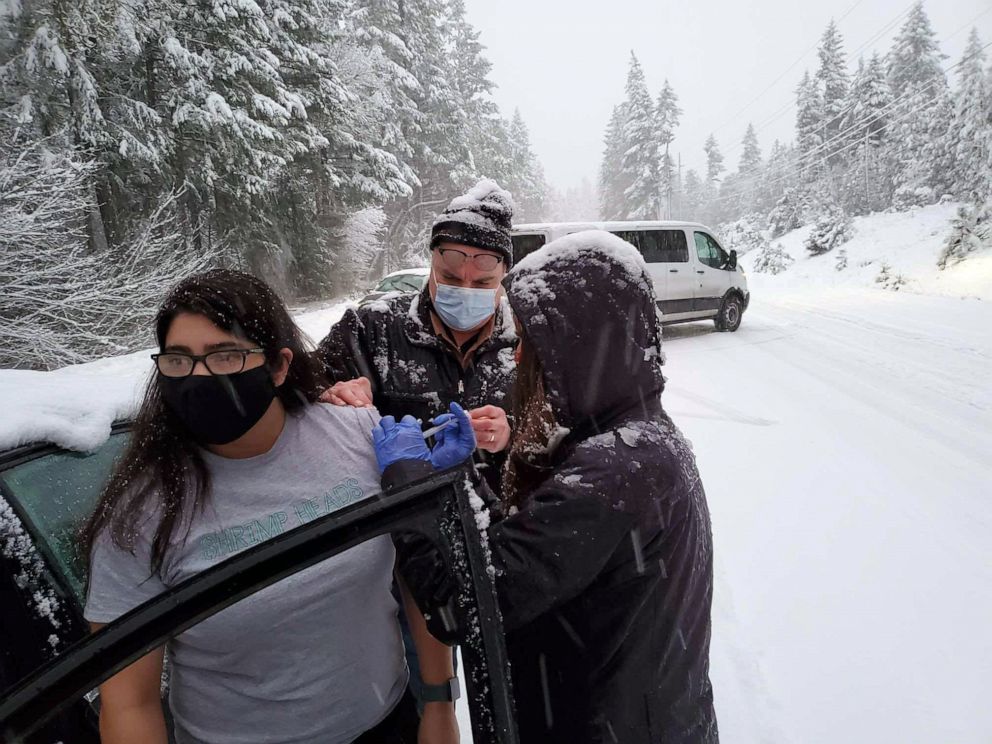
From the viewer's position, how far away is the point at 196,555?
46.6 inches

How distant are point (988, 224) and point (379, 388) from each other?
21659mm

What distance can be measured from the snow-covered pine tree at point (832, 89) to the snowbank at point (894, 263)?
398 inches

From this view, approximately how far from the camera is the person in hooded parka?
1.11m

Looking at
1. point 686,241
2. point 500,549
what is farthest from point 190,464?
point 686,241

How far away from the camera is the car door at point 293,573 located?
0.72 m

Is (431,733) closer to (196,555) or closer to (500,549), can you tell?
(500,549)

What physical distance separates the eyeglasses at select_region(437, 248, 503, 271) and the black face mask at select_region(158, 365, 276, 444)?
1252mm

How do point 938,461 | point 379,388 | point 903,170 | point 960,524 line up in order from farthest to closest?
point 903,170
point 938,461
point 960,524
point 379,388

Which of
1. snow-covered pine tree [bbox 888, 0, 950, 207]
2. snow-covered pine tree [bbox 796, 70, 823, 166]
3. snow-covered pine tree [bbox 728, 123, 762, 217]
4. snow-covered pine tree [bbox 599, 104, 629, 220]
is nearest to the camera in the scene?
snow-covered pine tree [bbox 888, 0, 950, 207]

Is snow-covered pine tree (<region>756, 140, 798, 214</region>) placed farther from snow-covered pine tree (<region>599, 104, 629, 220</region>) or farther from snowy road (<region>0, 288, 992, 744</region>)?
snowy road (<region>0, 288, 992, 744</region>)

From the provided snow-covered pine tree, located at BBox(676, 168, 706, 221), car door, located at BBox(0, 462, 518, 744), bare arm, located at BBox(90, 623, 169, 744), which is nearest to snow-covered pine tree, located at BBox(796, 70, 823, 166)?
snow-covered pine tree, located at BBox(676, 168, 706, 221)

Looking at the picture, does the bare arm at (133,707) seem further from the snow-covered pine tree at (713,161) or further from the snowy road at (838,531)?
the snow-covered pine tree at (713,161)

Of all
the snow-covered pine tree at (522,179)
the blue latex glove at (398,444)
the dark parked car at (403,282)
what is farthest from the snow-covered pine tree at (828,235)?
the blue latex glove at (398,444)

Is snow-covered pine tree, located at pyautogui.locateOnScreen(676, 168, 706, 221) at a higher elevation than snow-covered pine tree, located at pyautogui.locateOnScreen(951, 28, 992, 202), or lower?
higher
